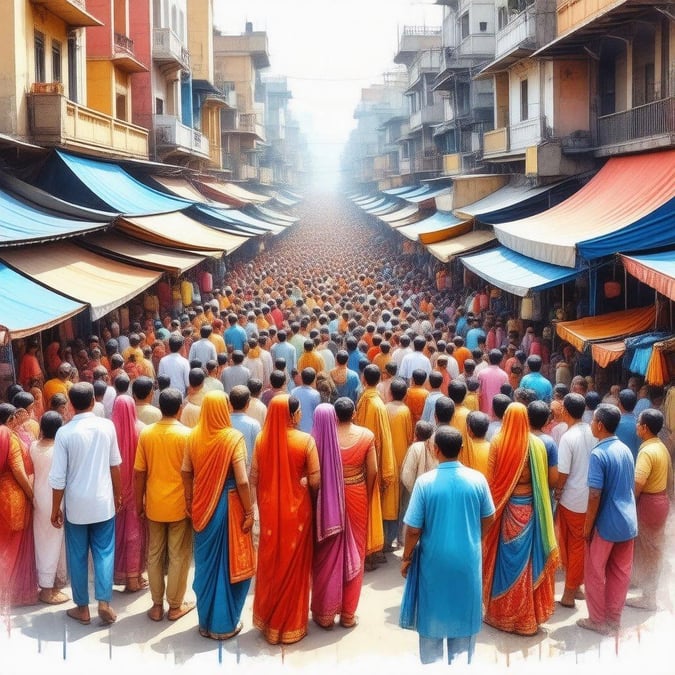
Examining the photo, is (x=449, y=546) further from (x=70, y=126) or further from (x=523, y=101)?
(x=523, y=101)

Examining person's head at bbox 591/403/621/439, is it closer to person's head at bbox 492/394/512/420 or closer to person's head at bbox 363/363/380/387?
person's head at bbox 492/394/512/420

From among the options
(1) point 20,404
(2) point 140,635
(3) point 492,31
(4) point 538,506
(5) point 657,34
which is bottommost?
(2) point 140,635

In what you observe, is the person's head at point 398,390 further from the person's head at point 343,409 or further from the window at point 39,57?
the window at point 39,57

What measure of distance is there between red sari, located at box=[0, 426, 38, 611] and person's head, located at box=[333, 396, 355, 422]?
2.19m

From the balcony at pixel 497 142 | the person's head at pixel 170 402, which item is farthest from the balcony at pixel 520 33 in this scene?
the person's head at pixel 170 402

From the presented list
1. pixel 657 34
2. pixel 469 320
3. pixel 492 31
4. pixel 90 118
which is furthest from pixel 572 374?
pixel 492 31

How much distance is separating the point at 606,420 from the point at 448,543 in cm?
148

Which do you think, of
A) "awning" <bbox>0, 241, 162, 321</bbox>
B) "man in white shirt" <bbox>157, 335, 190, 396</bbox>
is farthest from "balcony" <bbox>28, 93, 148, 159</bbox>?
"man in white shirt" <bbox>157, 335, 190, 396</bbox>

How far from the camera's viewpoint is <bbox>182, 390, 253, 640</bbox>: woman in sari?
507 centimetres

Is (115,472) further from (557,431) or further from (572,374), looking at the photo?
(572,374)

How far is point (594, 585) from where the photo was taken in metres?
5.26

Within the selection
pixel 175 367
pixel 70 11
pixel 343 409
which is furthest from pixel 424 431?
pixel 70 11

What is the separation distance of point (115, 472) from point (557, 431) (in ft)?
11.5

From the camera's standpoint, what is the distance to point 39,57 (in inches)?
620
